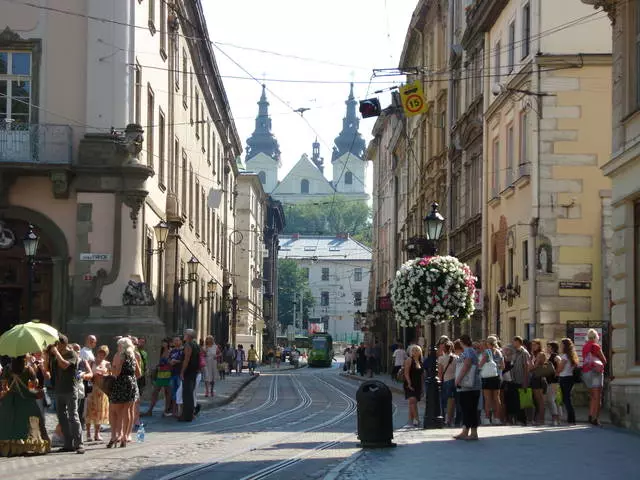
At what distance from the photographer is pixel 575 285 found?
30.8 meters

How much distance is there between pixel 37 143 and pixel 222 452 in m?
15.0

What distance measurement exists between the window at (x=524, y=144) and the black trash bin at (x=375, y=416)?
15.2 meters

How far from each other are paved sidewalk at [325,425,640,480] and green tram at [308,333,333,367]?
267ft

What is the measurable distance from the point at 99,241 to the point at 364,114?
22.9 ft

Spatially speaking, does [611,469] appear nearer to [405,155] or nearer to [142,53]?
[142,53]

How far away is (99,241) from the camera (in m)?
31.6

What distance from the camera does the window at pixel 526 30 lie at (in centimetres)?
3238

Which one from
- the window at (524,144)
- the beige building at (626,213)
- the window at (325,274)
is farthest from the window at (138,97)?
the window at (325,274)

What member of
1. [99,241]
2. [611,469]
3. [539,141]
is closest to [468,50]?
[539,141]

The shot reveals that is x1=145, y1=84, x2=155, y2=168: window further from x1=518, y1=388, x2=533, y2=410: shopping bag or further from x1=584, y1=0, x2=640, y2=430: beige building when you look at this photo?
x1=584, y1=0, x2=640, y2=430: beige building

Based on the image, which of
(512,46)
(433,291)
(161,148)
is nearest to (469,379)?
(433,291)

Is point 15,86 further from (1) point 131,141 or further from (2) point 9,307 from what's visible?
(2) point 9,307

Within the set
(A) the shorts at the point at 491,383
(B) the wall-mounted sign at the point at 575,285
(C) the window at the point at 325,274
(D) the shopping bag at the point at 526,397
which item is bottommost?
(D) the shopping bag at the point at 526,397

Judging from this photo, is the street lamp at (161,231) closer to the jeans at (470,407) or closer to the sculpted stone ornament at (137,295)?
the sculpted stone ornament at (137,295)
